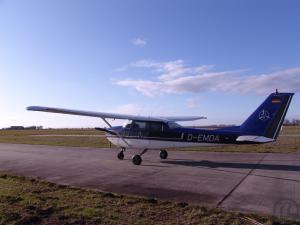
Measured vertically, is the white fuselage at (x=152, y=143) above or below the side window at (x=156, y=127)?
below

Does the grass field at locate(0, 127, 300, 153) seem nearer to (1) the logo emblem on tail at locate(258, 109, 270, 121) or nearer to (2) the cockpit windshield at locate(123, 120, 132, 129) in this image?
(1) the logo emblem on tail at locate(258, 109, 270, 121)

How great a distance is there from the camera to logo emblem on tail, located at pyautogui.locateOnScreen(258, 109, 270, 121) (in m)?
15.1

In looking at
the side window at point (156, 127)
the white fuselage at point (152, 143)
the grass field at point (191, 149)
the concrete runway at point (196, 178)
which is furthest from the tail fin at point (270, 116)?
the grass field at point (191, 149)

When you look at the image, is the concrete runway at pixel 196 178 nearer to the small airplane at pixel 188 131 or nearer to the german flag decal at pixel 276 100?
the small airplane at pixel 188 131

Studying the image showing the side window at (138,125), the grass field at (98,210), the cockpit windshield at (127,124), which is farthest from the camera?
the cockpit windshield at (127,124)

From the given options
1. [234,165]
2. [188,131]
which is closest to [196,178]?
[234,165]

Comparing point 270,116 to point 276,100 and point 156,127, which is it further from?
point 156,127

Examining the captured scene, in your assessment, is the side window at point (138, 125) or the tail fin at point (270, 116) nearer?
the tail fin at point (270, 116)

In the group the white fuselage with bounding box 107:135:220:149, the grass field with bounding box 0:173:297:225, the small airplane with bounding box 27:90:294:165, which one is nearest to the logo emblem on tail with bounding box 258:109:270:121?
the small airplane with bounding box 27:90:294:165

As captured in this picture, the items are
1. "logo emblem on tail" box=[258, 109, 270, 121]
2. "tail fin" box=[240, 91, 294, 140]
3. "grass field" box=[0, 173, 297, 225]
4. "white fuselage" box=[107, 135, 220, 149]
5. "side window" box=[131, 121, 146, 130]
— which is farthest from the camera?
"side window" box=[131, 121, 146, 130]

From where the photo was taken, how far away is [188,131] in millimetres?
16625

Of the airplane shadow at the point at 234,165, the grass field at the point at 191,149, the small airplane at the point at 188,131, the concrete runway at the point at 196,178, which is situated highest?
the small airplane at the point at 188,131

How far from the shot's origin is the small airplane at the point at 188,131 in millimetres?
14969

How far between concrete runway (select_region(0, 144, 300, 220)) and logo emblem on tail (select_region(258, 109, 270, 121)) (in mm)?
2028
